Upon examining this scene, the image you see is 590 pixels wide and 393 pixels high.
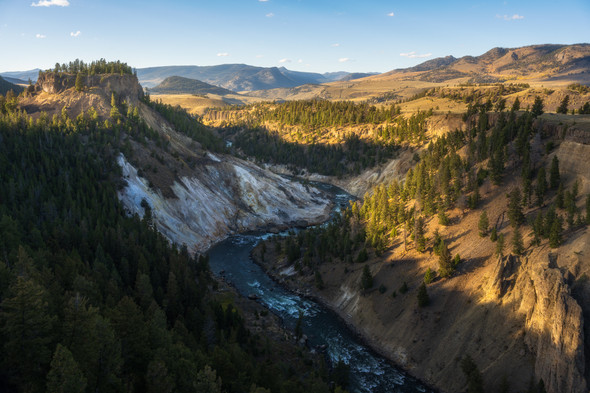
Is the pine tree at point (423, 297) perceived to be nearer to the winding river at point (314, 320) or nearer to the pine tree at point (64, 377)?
the winding river at point (314, 320)

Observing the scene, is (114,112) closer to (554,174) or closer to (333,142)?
(333,142)

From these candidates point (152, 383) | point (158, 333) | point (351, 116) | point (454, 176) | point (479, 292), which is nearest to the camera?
point (152, 383)

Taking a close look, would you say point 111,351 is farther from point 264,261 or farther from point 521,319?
point 264,261

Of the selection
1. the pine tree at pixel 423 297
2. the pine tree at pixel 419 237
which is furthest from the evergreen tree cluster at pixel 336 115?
the pine tree at pixel 423 297

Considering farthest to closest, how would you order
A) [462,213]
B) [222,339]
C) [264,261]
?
[264,261], [462,213], [222,339]

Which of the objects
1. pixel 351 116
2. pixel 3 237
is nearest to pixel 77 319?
pixel 3 237
